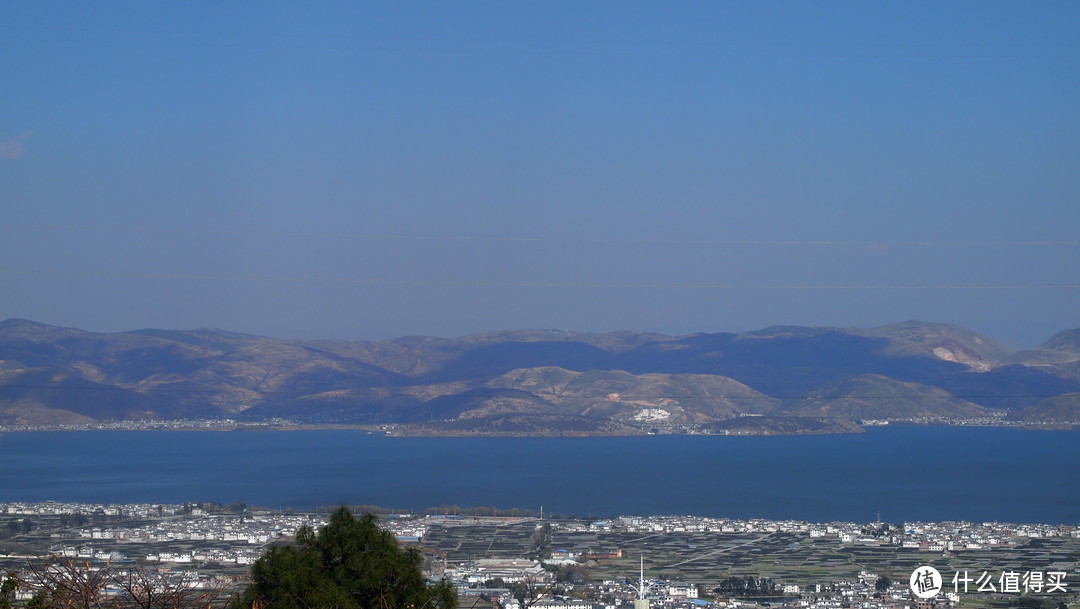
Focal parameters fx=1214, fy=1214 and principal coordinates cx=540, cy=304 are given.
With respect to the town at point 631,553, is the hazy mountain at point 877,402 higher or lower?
higher

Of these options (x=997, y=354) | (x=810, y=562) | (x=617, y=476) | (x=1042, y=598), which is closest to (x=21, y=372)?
(x=617, y=476)

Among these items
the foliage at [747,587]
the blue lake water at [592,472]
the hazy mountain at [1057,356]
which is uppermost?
the hazy mountain at [1057,356]

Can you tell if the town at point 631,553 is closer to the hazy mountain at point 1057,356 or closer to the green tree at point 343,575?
the green tree at point 343,575

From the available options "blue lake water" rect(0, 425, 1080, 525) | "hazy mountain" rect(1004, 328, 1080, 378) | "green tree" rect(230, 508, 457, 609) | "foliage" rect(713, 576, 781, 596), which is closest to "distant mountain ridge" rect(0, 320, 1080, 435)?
"hazy mountain" rect(1004, 328, 1080, 378)

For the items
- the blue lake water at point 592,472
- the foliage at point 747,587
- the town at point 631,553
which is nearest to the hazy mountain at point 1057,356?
the blue lake water at point 592,472

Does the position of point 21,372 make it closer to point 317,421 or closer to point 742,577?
point 317,421

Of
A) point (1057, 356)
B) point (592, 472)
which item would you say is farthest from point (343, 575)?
point (1057, 356)
